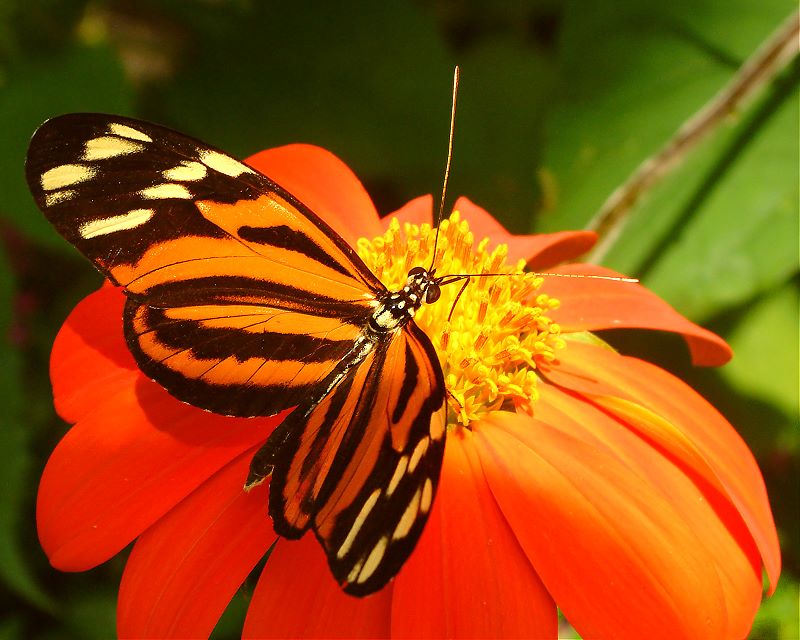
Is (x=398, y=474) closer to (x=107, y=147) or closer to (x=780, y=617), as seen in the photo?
(x=107, y=147)

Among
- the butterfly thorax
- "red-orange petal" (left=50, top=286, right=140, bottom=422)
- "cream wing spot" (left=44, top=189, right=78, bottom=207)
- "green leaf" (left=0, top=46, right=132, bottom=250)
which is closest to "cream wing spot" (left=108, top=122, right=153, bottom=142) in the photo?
"cream wing spot" (left=44, top=189, right=78, bottom=207)

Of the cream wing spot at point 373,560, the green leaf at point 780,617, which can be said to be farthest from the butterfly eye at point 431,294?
the green leaf at point 780,617

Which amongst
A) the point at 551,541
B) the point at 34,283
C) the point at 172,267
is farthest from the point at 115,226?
the point at 34,283

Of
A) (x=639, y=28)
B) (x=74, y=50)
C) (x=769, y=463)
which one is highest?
(x=74, y=50)

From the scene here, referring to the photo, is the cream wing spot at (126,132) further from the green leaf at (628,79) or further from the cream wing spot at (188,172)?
the green leaf at (628,79)

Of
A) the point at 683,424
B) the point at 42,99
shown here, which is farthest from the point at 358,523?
the point at 42,99

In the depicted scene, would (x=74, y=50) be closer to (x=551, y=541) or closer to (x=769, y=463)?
(x=551, y=541)
